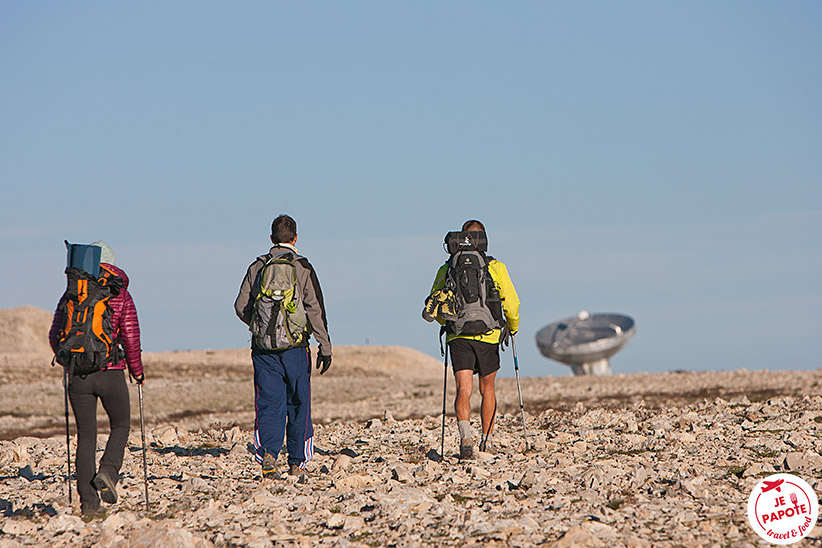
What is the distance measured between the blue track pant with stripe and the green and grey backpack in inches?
7.7

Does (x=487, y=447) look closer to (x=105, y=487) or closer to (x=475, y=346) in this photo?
(x=475, y=346)

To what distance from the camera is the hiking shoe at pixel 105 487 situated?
7.78m

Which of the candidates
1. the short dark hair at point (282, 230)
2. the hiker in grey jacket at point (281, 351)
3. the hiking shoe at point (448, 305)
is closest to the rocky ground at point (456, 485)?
the hiker in grey jacket at point (281, 351)

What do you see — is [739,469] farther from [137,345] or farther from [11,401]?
[11,401]

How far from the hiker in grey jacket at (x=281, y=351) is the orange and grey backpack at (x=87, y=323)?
1749mm

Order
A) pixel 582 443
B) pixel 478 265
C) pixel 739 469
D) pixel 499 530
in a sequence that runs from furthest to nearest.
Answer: pixel 582 443
pixel 478 265
pixel 739 469
pixel 499 530

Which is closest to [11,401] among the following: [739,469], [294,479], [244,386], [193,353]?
[244,386]

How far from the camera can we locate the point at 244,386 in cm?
3425

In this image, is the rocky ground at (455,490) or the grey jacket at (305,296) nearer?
the rocky ground at (455,490)

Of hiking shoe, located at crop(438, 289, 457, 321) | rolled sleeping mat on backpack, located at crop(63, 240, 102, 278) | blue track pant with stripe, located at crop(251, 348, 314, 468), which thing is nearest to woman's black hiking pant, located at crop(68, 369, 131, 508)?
rolled sleeping mat on backpack, located at crop(63, 240, 102, 278)

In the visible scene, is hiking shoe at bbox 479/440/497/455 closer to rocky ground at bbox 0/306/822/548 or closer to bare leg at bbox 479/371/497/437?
bare leg at bbox 479/371/497/437

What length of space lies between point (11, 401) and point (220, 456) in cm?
1884

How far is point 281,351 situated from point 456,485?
2.26 m

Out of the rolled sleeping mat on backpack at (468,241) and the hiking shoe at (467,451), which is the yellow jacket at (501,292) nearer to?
the rolled sleeping mat on backpack at (468,241)
